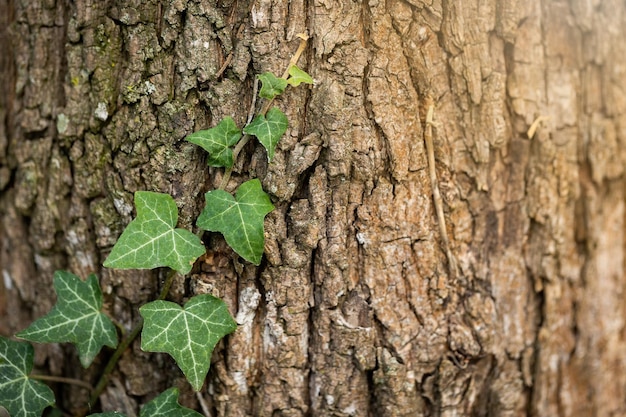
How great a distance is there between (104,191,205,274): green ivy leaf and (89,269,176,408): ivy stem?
0.12 meters

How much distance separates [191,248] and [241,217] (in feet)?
0.51

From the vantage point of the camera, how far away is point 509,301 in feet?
5.89

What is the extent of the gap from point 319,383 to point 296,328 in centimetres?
18

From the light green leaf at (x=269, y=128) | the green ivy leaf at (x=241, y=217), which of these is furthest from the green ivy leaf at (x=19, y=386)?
the light green leaf at (x=269, y=128)

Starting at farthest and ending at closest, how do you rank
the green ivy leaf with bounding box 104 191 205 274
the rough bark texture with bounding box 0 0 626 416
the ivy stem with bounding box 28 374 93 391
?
the ivy stem with bounding box 28 374 93 391
the rough bark texture with bounding box 0 0 626 416
the green ivy leaf with bounding box 104 191 205 274

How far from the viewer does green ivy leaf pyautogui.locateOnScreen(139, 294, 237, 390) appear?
1441 millimetres

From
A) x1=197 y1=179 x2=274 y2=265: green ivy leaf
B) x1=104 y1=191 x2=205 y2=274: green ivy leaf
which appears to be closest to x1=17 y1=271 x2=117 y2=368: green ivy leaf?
x1=104 y1=191 x2=205 y2=274: green ivy leaf

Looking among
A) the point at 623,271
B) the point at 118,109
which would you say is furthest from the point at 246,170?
the point at 623,271

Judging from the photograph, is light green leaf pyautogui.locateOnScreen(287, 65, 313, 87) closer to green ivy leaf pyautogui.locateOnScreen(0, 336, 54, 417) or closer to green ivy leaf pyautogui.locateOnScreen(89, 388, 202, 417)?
green ivy leaf pyautogui.locateOnScreen(89, 388, 202, 417)

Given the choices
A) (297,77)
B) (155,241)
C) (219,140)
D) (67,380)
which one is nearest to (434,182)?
(297,77)

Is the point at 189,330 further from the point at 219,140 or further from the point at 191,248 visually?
the point at 219,140

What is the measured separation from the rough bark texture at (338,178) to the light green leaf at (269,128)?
0.06m

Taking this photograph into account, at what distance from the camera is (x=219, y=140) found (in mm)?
1480

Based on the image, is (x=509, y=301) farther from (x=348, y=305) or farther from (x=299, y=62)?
(x=299, y=62)
